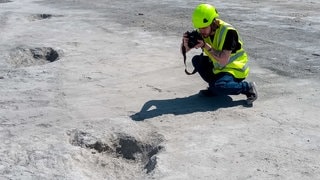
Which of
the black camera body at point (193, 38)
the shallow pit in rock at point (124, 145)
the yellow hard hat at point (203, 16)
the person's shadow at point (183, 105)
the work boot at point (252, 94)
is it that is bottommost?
the shallow pit in rock at point (124, 145)

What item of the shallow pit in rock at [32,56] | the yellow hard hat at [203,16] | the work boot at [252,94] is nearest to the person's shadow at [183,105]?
the work boot at [252,94]

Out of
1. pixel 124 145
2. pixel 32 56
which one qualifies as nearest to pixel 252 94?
pixel 124 145

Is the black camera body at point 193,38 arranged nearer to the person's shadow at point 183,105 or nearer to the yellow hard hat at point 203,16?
the yellow hard hat at point 203,16

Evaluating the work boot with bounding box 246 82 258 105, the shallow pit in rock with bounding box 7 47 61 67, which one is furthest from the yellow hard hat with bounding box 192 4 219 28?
the shallow pit in rock with bounding box 7 47 61 67

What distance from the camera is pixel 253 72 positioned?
8.12 meters

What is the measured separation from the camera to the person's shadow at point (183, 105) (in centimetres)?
641

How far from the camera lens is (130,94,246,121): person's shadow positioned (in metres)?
6.41

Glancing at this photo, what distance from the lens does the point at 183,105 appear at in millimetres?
6688

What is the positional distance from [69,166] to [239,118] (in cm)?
→ 214

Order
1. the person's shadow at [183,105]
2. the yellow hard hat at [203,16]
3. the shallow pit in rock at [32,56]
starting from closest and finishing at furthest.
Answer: the yellow hard hat at [203,16] → the person's shadow at [183,105] → the shallow pit in rock at [32,56]

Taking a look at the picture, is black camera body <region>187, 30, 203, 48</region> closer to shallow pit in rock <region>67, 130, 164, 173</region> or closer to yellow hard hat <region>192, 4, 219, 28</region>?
yellow hard hat <region>192, 4, 219, 28</region>

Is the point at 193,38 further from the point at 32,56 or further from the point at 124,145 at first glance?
the point at 32,56

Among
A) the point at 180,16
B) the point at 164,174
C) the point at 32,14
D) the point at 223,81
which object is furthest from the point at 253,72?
the point at 32,14

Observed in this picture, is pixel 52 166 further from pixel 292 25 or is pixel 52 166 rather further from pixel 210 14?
pixel 292 25
